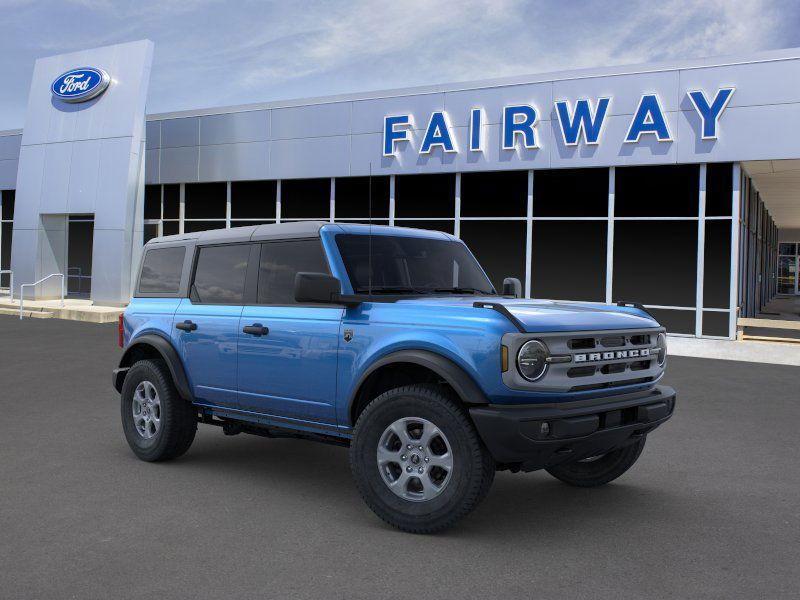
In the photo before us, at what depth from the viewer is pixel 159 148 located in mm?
28000

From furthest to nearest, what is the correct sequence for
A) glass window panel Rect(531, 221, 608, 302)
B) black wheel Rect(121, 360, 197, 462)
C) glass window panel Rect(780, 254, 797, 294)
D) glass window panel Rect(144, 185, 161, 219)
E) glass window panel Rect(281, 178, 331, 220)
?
glass window panel Rect(780, 254, 797, 294), glass window panel Rect(144, 185, 161, 219), glass window panel Rect(281, 178, 331, 220), glass window panel Rect(531, 221, 608, 302), black wheel Rect(121, 360, 197, 462)

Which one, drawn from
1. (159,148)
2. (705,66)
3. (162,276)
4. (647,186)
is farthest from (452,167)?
(162,276)

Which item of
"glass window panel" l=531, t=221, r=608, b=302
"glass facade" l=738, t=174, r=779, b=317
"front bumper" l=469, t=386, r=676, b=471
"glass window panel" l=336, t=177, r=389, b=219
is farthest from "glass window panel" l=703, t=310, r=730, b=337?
"front bumper" l=469, t=386, r=676, b=471

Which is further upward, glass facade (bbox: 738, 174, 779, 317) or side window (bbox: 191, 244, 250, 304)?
glass facade (bbox: 738, 174, 779, 317)

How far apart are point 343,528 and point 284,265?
2016mm

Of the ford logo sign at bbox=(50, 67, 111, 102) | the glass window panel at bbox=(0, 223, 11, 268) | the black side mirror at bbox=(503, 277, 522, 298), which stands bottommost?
the black side mirror at bbox=(503, 277, 522, 298)

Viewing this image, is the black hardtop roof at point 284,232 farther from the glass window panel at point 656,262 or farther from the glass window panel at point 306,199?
the glass window panel at point 306,199

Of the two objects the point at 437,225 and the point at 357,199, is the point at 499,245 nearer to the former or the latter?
the point at 437,225

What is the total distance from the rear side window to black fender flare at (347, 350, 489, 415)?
2.50 m

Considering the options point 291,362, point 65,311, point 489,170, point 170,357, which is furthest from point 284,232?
point 65,311

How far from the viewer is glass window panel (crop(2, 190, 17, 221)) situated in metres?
34.2

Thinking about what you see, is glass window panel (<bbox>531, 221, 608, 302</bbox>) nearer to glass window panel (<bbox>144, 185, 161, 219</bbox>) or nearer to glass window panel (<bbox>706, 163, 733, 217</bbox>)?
glass window panel (<bbox>706, 163, 733, 217</bbox>)

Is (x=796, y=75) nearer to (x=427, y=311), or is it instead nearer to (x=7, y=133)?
(x=427, y=311)

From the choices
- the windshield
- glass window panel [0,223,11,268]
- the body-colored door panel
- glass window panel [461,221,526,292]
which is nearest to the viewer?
the body-colored door panel
